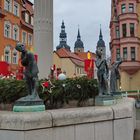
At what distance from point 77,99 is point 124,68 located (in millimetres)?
37215

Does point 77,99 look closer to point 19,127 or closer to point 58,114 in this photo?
point 58,114

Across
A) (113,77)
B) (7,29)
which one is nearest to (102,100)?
(113,77)

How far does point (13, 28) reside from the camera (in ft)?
136

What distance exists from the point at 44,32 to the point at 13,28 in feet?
100

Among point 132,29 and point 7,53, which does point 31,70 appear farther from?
point 132,29

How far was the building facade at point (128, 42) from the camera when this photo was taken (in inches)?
1743

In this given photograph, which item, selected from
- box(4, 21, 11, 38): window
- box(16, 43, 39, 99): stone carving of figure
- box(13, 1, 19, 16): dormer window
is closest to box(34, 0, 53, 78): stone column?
box(16, 43, 39, 99): stone carving of figure

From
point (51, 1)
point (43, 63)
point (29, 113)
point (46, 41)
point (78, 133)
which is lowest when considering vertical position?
point (78, 133)

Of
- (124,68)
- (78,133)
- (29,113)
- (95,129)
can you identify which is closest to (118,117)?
(95,129)

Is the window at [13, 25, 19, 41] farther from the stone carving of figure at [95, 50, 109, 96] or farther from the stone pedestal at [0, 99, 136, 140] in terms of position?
the stone pedestal at [0, 99, 136, 140]

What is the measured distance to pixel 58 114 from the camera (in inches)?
220

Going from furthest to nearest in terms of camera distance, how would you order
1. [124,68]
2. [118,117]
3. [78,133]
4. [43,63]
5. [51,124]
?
1. [124,68]
2. [43,63]
3. [118,117]
4. [78,133]
5. [51,124]

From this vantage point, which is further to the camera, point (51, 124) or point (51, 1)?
point (51, 1)

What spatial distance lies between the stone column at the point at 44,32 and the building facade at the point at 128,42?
32.3m
